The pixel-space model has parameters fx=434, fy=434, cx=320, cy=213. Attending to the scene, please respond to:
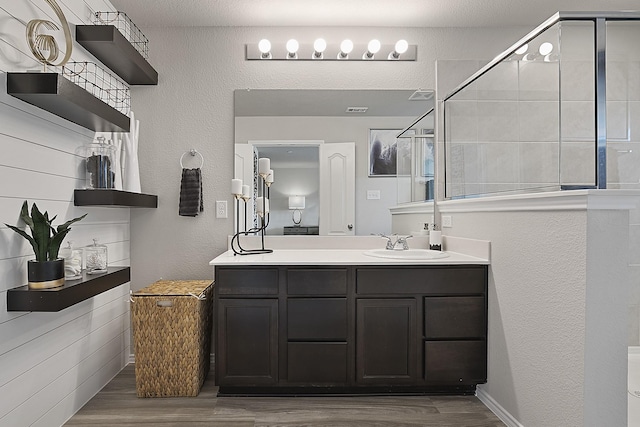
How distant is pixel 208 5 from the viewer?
2.75 m

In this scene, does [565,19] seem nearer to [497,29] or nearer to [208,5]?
[497,29]

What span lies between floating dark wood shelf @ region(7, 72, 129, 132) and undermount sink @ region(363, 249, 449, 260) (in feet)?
5.41

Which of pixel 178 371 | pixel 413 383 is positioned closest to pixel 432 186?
pixel 413 383

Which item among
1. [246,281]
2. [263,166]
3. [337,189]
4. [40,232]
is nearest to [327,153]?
[337,189]

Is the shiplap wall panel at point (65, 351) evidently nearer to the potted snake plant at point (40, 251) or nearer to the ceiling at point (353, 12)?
the potted snake plant at point (40, 251)

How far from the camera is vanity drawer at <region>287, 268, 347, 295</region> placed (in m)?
2.44

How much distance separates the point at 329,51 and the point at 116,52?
1382 mm

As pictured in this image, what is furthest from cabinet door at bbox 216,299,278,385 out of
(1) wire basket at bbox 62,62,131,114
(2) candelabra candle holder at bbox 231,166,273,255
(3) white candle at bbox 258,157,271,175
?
(1) wire basket at bbox 62,62,131,114

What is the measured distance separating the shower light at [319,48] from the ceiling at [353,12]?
5.6 inches

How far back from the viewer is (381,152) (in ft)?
10.1

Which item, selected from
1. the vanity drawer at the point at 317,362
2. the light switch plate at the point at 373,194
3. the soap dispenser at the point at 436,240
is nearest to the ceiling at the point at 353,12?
the light switch plate at the point at 373,194

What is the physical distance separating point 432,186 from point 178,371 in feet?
6.77

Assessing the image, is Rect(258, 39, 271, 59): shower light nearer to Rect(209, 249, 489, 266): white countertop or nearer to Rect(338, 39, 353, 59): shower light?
Rect(338, 39, 353, 59): shower light

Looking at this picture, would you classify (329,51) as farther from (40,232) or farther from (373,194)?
(40,232)
